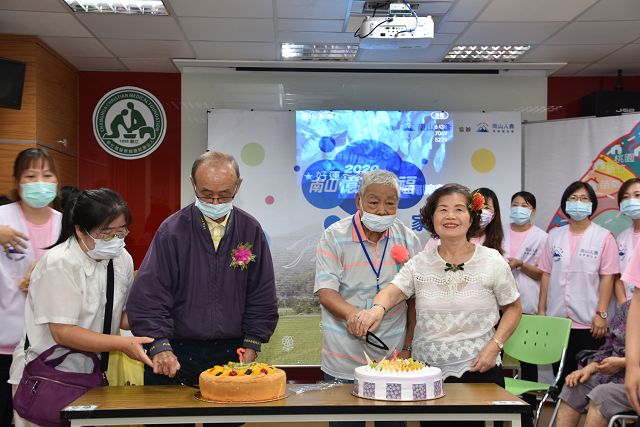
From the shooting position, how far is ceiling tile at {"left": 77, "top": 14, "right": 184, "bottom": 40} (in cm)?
542

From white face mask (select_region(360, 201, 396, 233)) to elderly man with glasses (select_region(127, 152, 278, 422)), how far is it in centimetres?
50

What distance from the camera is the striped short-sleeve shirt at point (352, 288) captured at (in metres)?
3.08

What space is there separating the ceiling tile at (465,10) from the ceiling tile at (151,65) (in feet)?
9.07

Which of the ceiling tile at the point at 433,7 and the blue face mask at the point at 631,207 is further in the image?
the ceiling tile at the point at 433,7

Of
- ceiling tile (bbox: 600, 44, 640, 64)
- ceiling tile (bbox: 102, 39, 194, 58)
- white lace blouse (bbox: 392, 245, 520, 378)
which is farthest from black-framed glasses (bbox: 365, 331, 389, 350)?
ceiling tile (bbox: 600, 44, 640, 64)

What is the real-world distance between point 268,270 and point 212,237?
278 mm

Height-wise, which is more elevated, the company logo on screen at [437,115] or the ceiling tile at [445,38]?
the ceiling tile at [445,38]

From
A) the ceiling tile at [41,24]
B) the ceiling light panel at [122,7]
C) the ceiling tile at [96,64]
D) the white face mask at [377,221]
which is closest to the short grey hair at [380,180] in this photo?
the white face mask at [377,221]

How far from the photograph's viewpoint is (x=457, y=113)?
673 cm

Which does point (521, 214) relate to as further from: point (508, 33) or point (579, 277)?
point (508, 33)

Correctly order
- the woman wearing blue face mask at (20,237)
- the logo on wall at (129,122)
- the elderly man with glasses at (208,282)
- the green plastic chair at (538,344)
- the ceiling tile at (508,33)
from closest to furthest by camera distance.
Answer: the elderly man with glasses at (208,282) → the woman wearing blue face mask at (20,237) → the green plastic chair at (538,344) → the ceiling tile at (508,33) → the logo on wall at (129,122)

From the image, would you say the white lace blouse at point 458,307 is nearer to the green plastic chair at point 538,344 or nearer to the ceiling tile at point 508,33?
the green plastic chair at point 538,344

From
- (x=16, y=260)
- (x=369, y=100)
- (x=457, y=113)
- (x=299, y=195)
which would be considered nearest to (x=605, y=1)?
(x=457, y=113)

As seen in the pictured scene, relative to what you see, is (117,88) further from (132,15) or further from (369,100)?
(369,100)
